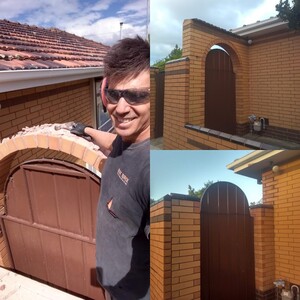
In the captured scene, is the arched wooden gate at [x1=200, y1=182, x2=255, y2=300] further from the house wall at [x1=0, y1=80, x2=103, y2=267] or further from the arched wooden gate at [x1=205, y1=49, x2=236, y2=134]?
the house wall at [x1=0, y1=80, x2=103, y2=267]

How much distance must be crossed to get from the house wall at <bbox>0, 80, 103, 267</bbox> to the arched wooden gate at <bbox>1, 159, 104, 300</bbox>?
0.37 feet

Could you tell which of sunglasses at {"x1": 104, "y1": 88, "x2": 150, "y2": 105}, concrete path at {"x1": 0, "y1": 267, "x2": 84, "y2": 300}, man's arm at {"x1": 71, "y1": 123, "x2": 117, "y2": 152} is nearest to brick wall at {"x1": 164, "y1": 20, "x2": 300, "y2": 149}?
sunglasses at {"x1": 104, "y1": 88, "x2": 150, "y2": 105}

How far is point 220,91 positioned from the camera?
0.94m

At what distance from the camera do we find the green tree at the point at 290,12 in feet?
2.79

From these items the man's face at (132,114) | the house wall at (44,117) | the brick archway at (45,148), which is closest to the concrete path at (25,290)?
the brick archway at (45,148)

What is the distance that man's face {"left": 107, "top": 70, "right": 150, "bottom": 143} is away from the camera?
3.87 feet

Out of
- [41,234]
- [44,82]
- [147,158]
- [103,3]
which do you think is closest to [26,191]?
[41,234]

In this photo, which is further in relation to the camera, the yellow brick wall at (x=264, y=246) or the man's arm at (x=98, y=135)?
the man's arm at (x=98, y=135)

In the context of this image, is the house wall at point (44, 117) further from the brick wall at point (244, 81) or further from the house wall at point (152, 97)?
the brick wall at point (244, 81)

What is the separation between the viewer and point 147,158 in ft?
4.00

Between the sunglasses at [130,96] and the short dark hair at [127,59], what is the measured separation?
54 millimetres

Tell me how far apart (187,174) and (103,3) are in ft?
3.08

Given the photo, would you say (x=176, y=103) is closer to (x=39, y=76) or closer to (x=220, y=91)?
(x=220, y=91)

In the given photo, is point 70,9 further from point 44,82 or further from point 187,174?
point 187,174
